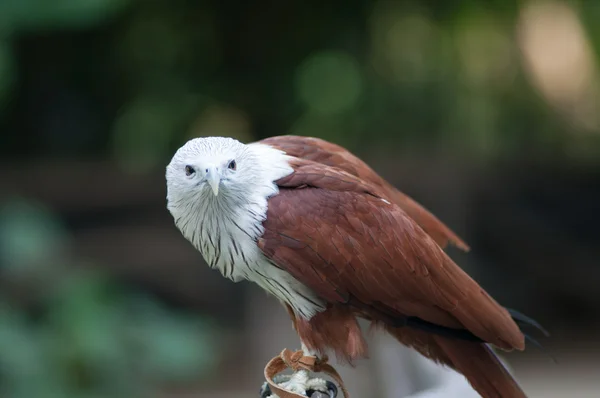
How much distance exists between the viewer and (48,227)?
443 cm

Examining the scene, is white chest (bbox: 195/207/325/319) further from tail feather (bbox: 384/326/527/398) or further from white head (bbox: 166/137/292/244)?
tail feather (bbox: 384/326/527/398)

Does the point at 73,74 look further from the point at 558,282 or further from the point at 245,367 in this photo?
the point at 558,282

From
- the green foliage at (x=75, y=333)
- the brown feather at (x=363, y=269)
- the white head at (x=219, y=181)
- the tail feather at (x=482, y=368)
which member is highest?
the white head at (x=219, y=181)

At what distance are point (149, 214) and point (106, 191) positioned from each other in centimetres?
35

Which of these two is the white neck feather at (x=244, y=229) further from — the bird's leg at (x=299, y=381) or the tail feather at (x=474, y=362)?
the tail feather at (x=474, y=362)

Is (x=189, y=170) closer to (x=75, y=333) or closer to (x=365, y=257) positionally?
(x=365, y=257)

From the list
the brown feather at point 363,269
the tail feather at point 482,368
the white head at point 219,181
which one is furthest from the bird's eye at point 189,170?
the tail feather at point 482,368

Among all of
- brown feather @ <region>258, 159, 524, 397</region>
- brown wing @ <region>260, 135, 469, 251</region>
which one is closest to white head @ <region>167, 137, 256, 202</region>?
brown feather @ <region>258, 159, 524, 397</region>

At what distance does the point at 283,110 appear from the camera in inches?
219

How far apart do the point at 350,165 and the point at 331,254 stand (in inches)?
15.9

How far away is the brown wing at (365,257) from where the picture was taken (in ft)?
7.27

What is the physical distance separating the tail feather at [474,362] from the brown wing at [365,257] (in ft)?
0.27

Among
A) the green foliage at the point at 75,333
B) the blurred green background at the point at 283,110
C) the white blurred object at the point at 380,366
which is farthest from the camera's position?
the blurred green background at the point at 283,110

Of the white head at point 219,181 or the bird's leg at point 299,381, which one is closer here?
the white head at point 219,181
